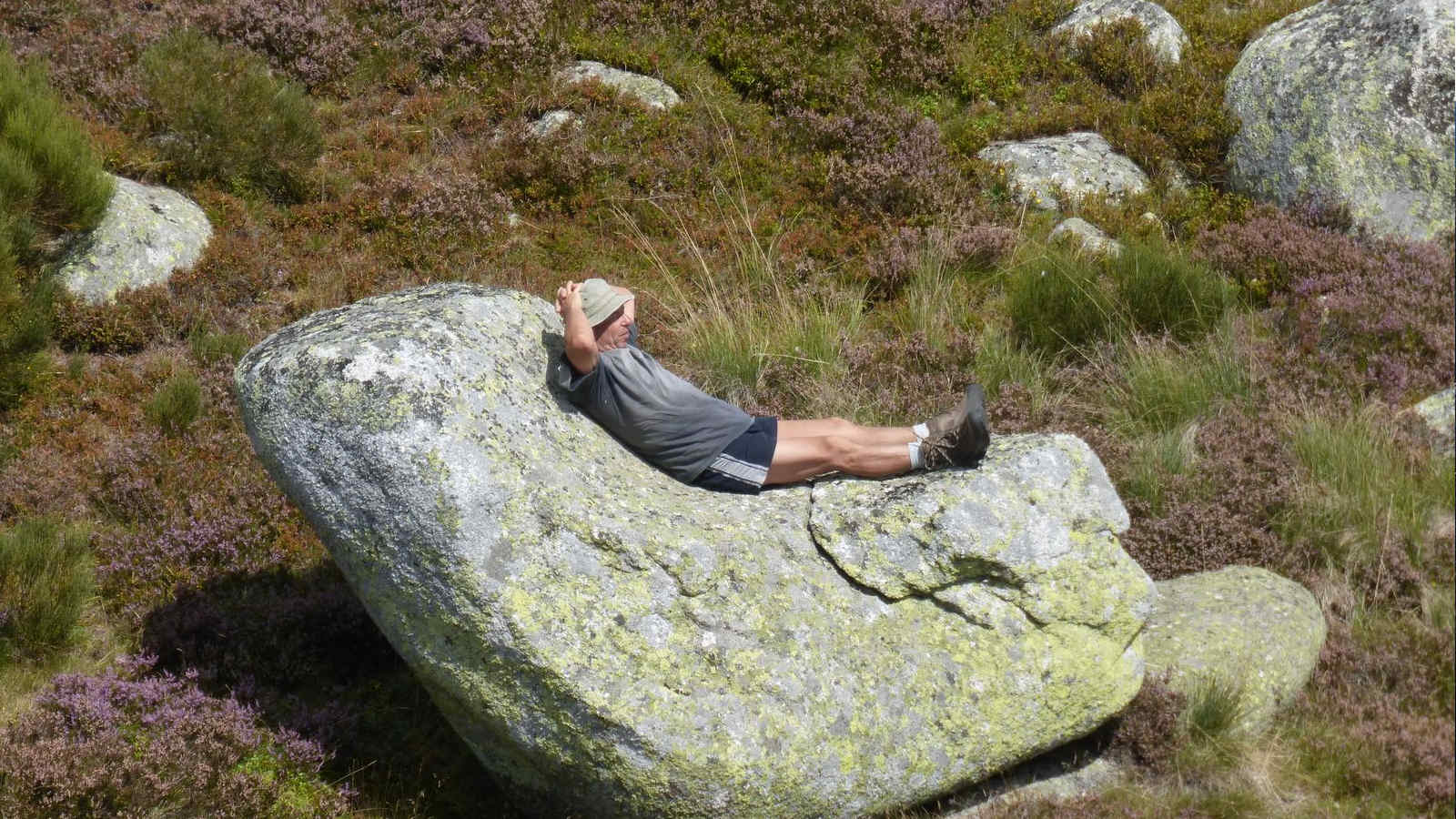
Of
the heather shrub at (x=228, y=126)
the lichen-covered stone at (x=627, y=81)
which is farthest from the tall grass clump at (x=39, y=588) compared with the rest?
the lichen-covered stone at (x=627, y=81)

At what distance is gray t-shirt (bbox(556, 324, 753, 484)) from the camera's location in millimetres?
6086

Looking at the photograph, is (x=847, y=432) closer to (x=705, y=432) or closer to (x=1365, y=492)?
(x=705, y=432)

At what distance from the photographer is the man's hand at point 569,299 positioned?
Result: 6020 mm

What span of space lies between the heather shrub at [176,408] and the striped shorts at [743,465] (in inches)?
163

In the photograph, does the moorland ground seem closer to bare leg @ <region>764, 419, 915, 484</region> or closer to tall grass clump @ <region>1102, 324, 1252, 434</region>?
tall grass clump @ <region>1102, 324, 1252, 434</region>

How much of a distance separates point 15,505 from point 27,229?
8.15ft

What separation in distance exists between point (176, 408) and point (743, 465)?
447 centimetres

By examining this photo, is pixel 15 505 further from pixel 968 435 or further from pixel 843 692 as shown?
pixel 968 435

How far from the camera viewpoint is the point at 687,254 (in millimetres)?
9914

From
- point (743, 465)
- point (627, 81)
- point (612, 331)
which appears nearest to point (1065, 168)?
point (627, 81)

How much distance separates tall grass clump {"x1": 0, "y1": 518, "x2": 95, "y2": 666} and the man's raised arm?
137 inches

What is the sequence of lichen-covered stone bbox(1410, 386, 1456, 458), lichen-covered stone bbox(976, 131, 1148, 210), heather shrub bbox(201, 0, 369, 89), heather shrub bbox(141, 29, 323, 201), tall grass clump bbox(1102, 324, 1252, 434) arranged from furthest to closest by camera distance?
1. heather shrub bbox(201, 0, 369, 89)
2. heather shrub bbox(141, 29, 323, 201)
3. lichen-covered stone bbox(976, 131, 1148, 210)
4. tall grass clump bbox(1102, 324, 1252, 434)
5. lichen-covered stone bbox(1410, 386, 1456, 458)

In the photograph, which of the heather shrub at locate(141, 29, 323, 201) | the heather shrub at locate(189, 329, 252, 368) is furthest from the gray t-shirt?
the heather shrub at locate(141, 29, 323, 201)

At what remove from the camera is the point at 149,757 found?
565 centimetres
